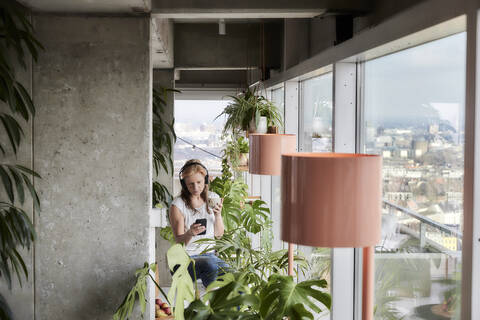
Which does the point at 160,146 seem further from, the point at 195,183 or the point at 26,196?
the point at 26,196

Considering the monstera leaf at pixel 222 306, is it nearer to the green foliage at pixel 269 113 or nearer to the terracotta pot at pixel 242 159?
the green foliage at pixel 269 113

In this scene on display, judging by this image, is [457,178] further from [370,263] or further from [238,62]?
[238,62]

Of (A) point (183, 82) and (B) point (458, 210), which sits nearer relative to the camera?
(B) point (458, 210)

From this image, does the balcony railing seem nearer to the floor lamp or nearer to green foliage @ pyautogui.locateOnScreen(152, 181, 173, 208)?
the floor lamp

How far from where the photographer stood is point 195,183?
4.04 meters

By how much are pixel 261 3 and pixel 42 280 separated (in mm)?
2215

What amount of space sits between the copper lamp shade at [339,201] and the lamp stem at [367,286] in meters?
0.11

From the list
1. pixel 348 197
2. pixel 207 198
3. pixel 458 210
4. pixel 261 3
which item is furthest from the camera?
pixel 207 198

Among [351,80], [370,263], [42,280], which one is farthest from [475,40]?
[42,280]

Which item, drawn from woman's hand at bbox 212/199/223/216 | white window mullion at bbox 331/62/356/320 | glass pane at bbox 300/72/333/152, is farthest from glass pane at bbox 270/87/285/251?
white window mullion at bbox 331/62/356/320

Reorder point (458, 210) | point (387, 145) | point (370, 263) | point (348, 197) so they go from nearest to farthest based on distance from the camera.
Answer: point (348, 197), point (370, 263), point (458, 210), point (387, 145)

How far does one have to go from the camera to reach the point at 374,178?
1651 mm

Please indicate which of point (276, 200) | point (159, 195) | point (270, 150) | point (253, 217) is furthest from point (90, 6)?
point (276, 200)

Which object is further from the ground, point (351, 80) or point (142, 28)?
point (142, 28)
